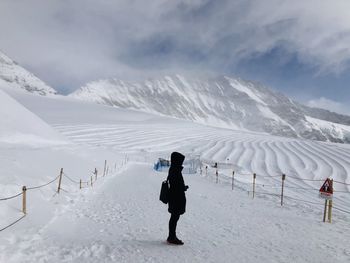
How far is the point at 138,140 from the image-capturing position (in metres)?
66.1

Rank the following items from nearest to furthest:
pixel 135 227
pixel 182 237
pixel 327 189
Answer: pixel 182 237
pixel 135 227
pixel 327 189

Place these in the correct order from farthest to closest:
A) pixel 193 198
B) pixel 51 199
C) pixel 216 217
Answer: pixel 193 198, pixel 51 199, pixel 216 217

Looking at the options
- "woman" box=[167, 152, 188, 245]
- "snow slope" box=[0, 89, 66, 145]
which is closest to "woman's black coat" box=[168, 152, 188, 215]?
"woman" box=[167, 152, 188, 245]

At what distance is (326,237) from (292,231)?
85cm

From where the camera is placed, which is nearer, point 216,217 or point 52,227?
point 52,227

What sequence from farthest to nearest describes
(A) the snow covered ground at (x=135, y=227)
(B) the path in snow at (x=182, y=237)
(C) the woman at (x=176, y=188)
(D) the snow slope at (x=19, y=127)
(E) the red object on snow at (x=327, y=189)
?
(D) the snow slope at (x=19, y=127), (E) the red object on snow at (x=327, y=189), (C) the woman at (x=176, y=188), (A) the snow covered ground at (x=135, y=227), (B) the path in snow at (x=182, y=237)

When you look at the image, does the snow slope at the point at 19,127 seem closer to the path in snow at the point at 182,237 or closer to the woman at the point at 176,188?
the path in snow at the point at 182,237

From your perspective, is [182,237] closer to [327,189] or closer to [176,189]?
[176,189]

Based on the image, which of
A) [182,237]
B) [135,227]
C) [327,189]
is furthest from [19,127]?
[327,189]

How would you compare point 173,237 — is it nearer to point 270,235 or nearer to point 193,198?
point 270,235

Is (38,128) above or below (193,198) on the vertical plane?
above

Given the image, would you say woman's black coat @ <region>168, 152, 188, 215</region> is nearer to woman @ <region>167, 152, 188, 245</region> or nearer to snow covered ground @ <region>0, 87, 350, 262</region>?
woman @ <region>167, 152, 188, 245</region>

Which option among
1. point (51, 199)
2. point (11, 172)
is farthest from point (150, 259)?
point (11, 172)

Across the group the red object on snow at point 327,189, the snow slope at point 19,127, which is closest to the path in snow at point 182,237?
the red object on snow at point 327,189
